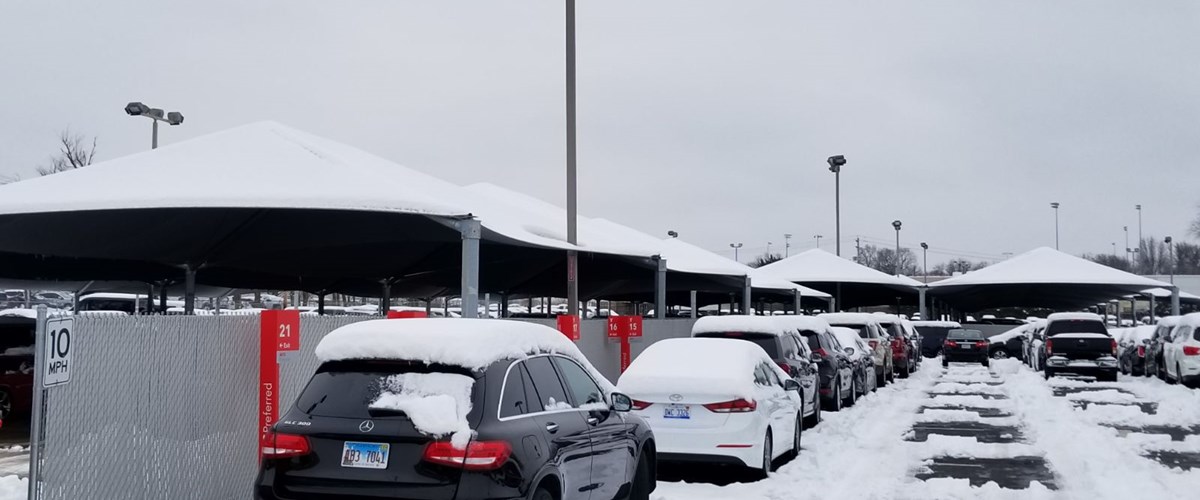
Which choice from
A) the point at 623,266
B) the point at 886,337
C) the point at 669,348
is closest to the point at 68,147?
the point at 623,266

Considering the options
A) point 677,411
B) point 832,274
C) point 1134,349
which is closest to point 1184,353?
point 1134,349

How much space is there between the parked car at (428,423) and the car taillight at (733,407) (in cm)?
427

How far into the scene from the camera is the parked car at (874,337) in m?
29.0

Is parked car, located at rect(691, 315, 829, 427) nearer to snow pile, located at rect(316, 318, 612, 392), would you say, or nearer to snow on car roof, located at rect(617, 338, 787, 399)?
snow on car roof, located at rect(617, 338, 787, 399)

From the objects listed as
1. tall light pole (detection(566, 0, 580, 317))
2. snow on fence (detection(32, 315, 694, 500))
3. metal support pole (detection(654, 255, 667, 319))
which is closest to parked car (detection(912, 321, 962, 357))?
metal support pole (detection(654, 255, 667, 319))

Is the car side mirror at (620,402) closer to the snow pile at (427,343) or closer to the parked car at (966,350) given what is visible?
the snow pile at (427,343)

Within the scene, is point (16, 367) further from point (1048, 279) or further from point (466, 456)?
point (1048, 279)

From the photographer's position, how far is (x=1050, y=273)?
166 ft

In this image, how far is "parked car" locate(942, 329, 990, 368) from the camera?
40000mm

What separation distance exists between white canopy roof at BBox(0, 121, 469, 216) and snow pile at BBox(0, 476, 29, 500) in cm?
488

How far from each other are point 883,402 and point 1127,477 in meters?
11.2

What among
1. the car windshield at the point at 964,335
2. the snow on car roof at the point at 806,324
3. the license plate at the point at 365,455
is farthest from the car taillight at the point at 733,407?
the car windshield at the point at 964,335

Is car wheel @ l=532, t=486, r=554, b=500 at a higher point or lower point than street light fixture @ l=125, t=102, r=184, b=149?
lower

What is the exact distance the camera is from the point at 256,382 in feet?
36.0
